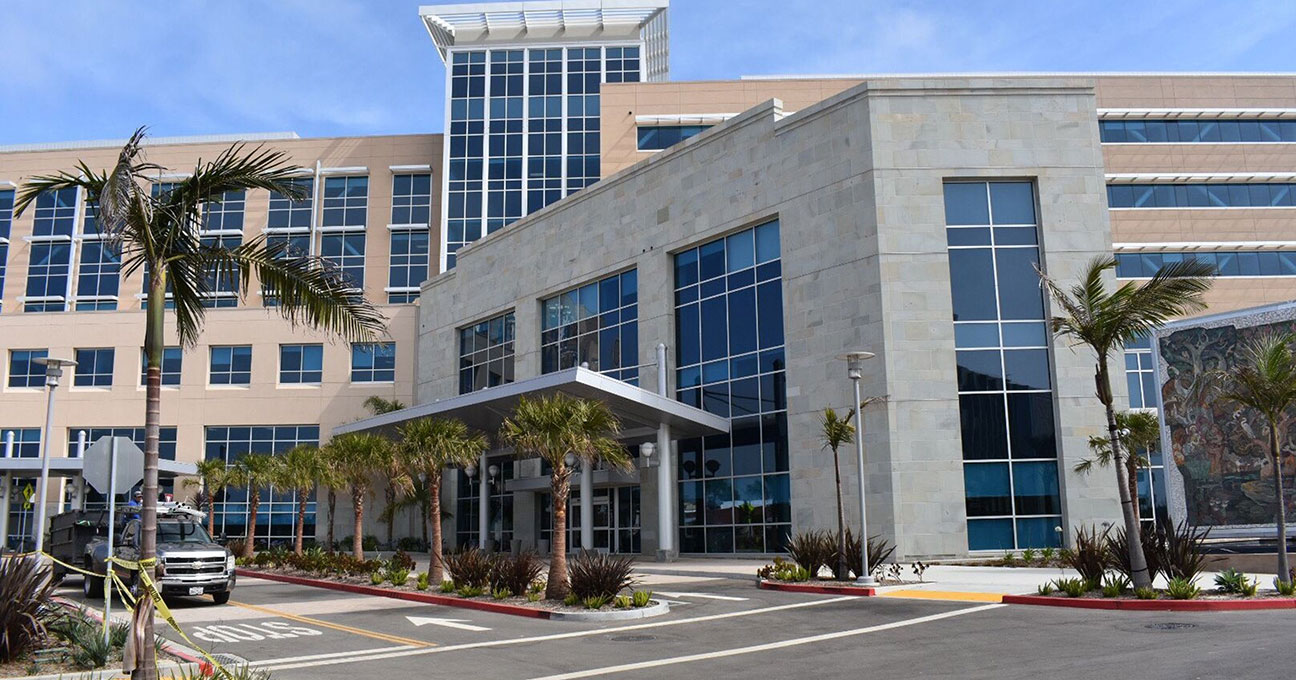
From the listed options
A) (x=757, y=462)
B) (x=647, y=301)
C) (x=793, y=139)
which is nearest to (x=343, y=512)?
(x=647, y=301)

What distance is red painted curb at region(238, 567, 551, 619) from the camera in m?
18.7

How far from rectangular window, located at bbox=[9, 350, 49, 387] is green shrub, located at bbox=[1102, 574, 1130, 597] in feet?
177

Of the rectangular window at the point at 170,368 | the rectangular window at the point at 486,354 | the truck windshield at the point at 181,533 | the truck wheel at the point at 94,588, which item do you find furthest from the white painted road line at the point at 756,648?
the rectangular window at the point at 170,368

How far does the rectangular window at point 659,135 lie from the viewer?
193 feet

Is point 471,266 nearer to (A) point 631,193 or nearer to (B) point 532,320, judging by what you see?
(B) point 532,320

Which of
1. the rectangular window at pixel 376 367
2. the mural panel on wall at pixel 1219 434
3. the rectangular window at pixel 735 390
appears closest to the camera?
the mural panel on wall at pixel 1219 434

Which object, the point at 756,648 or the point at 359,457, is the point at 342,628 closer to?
the point at 756,648

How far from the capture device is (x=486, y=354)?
4612 centimetres

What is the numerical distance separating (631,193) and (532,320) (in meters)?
7.87

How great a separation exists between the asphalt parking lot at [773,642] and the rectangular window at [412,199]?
171 feet

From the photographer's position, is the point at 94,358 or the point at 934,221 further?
the point at 94,358

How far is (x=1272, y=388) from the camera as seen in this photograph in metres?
18.5

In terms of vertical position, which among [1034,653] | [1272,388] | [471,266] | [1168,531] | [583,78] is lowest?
[1034,653]

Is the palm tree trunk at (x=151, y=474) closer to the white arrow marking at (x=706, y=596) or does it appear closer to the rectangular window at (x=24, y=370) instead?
the white arrow marking at (x=706, y=596)
